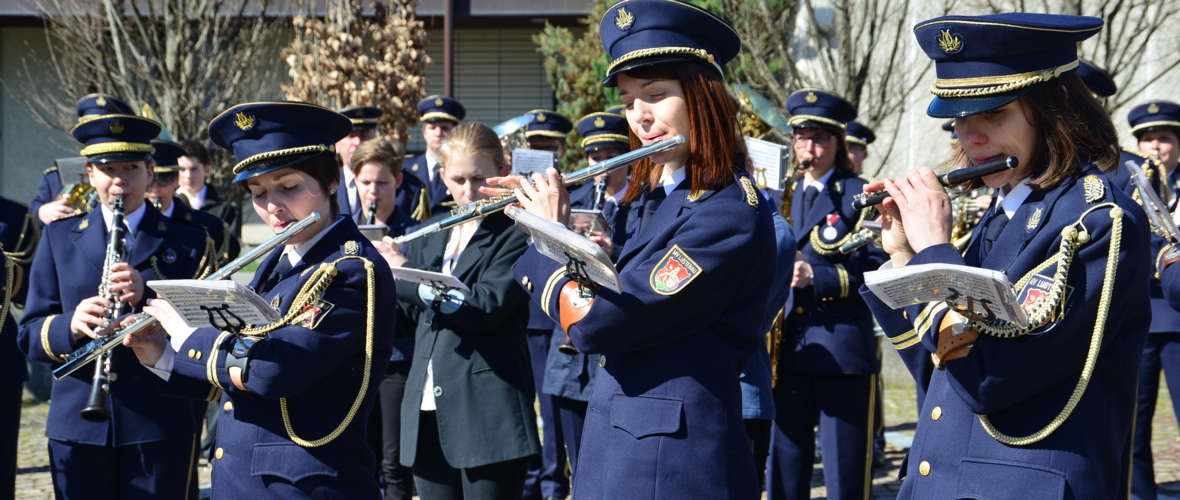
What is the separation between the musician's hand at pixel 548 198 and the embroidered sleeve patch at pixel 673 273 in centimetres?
36

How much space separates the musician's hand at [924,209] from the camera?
8.36 feet

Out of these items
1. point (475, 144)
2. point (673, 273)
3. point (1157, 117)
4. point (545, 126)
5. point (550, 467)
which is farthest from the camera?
point (545, 126)

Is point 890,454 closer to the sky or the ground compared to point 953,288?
closer to the ground

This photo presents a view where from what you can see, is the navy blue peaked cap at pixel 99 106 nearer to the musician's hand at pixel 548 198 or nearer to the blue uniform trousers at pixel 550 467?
the blue uniform trousers at pixel 550 467

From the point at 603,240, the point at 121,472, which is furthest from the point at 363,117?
the point at 121,472

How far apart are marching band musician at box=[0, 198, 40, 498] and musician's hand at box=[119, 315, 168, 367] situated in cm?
189

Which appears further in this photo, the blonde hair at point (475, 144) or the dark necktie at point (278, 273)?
the blonde hair at point (475, 144)

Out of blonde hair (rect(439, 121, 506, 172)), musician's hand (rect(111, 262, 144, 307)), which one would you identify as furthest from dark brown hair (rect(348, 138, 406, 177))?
musician's hand (rect(111, 262, 144, 307))

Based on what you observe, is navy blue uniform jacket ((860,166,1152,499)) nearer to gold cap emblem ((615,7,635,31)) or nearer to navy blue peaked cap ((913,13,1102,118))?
navy blue peaked cap ((913,13,1102,118))

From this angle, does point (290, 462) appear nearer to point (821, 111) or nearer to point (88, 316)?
point (88, 316)

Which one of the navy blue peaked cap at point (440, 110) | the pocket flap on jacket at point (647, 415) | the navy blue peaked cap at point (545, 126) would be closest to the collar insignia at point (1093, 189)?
the pocket flap on jacket at point (647, 415)

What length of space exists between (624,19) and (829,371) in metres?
2.99

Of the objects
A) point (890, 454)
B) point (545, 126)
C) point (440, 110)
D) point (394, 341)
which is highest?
point (440, 110)

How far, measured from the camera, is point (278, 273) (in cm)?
352
